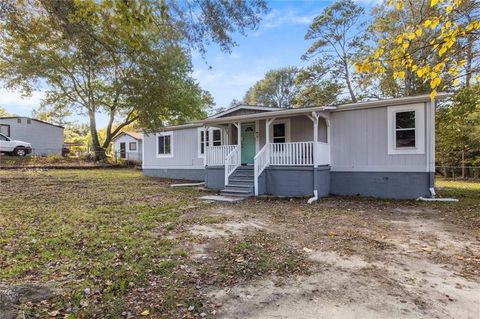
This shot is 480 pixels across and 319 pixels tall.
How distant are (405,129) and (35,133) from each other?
27.3 m

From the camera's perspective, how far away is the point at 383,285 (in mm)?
3344

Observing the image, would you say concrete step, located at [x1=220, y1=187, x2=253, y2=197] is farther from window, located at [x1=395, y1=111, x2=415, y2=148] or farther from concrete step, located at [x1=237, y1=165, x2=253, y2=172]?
window, located at [x1=395, y1=111, x2=415, y2=148]

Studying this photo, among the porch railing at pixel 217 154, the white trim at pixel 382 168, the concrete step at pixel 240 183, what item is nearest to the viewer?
the white trim at pixel 382 168

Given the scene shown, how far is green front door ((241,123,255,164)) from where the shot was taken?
1242 cm

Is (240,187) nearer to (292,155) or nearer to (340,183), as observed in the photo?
(292,155)

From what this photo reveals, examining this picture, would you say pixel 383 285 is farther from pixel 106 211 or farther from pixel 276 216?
pixel 106 211

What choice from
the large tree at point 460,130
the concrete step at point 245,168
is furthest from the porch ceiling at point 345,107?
the large tree at point 460,130

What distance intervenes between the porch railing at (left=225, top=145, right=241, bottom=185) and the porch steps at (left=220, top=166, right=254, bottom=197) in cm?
15

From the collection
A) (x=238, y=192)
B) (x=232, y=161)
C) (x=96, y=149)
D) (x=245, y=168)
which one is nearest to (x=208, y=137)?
(x=232, y=161)

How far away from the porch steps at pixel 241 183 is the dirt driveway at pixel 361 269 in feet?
9.88

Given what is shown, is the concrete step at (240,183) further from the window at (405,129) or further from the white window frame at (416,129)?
the window at (405,129)

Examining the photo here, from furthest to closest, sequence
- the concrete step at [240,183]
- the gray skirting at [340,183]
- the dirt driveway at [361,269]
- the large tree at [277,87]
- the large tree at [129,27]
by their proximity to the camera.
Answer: the large tree at [277,87] < the concrete step at [240,183] < the gray skirting at [340,183] < the large tree at [129,27] < the dirt driveway at [361,269]

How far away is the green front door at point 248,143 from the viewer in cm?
1242

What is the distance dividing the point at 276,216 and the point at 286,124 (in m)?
5.36
